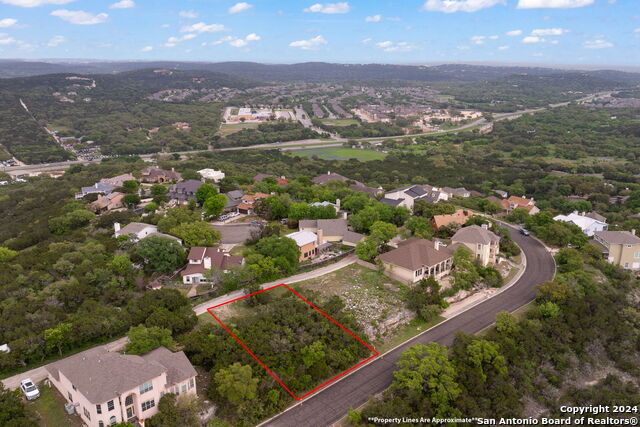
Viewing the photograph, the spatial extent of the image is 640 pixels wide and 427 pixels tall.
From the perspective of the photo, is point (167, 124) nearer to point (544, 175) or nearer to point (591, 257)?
point (544, 175)

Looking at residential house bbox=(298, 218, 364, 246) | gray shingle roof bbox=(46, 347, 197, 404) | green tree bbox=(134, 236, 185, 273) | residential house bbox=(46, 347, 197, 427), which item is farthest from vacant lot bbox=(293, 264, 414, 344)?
residential house bbox=(46, 347, 197, 427)

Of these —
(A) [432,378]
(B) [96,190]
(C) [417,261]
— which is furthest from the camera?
(B) [96,190]

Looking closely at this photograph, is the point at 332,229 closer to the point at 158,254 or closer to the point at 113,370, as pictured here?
the point at 158,254

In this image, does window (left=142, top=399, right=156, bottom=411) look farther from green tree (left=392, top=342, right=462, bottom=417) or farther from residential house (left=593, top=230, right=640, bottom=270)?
residential house (left=593, top=230, right=640, bottom=270)

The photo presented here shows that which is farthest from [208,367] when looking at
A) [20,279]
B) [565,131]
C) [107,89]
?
[107,89]

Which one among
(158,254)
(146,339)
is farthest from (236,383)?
(158,254)
